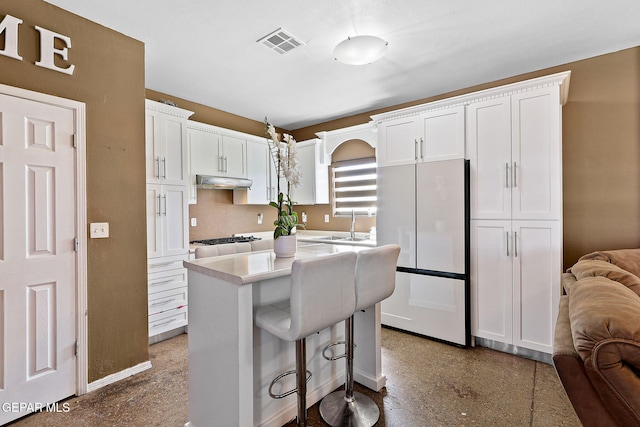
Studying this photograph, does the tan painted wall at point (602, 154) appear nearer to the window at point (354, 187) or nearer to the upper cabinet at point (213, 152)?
the window at point (354, 187)

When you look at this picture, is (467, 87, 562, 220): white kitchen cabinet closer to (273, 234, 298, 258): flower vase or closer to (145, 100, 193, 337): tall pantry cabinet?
(273, 234, 298, 258): flower vase

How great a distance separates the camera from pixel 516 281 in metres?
2.75

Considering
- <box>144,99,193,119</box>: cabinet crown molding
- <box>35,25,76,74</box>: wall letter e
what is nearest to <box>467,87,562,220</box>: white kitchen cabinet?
<box>144,99,193,119</box>: cabinet crown molding

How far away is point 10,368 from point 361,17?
335cm

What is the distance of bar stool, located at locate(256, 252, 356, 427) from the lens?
1.39 meters

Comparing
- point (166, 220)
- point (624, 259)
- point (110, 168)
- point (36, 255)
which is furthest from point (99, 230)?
point (624, 259)

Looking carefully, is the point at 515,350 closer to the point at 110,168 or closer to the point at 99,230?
the point at 99,230

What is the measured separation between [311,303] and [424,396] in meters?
1.39

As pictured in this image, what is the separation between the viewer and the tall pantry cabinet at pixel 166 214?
119 inches

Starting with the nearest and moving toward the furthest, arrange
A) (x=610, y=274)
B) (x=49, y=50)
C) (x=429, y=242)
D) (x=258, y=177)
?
(x=610, y=274) < (x=49, y=50) < (x=429, y=242) < (x=258, y=177)

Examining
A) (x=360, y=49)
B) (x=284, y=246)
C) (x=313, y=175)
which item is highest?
(x=360, y=49)

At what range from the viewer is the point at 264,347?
1.79 metres

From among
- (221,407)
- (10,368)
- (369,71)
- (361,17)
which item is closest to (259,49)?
(361,17)

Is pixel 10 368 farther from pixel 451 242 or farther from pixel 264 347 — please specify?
pixel 451 242
